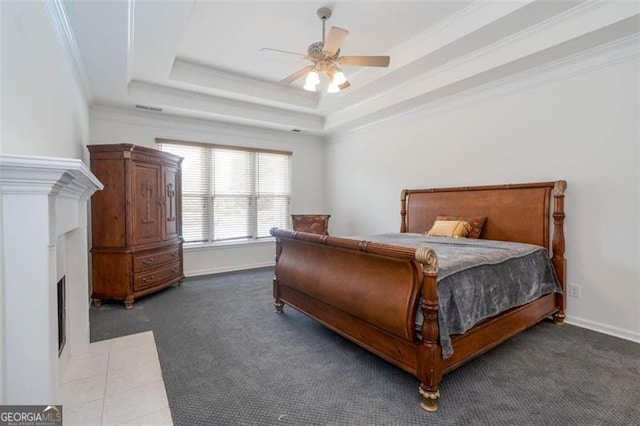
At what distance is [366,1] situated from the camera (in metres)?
2.74

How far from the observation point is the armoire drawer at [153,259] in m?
3.69

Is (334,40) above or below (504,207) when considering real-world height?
above

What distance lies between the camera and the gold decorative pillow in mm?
3465

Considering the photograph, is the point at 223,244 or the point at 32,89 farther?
the point at 223,244

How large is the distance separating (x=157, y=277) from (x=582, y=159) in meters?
4.83

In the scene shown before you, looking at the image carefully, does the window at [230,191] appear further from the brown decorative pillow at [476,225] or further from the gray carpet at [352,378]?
the brown decorative pillow at [476,225]

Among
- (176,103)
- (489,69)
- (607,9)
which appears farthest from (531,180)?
(176,103)

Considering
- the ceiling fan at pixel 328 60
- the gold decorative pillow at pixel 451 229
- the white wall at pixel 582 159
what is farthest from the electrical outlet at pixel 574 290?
the ceiling fan at pixel 328 60

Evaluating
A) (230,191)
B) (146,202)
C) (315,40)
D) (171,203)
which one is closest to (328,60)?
(315,40)

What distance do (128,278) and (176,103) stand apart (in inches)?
93.9

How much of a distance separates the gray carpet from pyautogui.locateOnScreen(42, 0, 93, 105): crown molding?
2468 millimetres

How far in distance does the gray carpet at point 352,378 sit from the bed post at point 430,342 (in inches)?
3.9

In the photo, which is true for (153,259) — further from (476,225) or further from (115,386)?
(476,225)

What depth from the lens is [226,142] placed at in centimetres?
527
